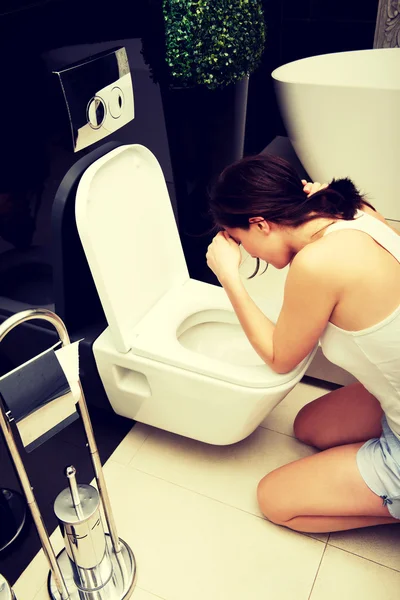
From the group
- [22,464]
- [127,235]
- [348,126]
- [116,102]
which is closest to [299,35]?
[348,126]

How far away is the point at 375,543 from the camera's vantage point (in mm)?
1407

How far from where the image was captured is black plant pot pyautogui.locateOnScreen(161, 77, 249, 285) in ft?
5.75

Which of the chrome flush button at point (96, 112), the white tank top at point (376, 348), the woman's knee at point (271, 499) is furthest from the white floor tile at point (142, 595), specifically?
the chrome flush button at point (96, 112)

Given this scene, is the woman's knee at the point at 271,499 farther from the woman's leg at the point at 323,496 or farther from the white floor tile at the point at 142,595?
the white floor tile at the point at 142,595

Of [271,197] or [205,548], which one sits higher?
[271,197]

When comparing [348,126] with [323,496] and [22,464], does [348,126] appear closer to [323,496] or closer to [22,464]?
[323,496]

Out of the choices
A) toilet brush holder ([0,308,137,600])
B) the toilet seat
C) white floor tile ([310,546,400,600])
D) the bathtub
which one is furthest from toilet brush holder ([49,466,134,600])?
the bathtub

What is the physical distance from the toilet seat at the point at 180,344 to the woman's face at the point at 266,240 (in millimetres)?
282

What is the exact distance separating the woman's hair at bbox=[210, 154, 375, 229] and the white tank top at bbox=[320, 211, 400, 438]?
55 millimetres

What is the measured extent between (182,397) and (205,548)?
1.30 feet

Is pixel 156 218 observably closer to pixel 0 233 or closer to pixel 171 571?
pixel 0 233

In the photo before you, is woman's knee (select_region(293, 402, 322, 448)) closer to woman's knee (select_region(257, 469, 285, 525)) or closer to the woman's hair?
woman's knee (select_region(257, 469, 285, 525))

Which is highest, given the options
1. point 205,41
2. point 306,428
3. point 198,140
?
point 205,41

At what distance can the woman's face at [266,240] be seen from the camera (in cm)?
118
